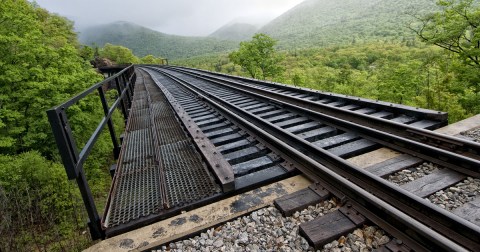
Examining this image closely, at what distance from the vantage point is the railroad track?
2.03m

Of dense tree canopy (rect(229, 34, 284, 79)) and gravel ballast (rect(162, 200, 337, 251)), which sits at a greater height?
dense tree canopy (rect(229, 34, 284, 79))

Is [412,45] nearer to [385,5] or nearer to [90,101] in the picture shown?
[90,101]

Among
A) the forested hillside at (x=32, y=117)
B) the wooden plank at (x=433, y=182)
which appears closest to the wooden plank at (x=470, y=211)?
the wooden plank at (x=433, y=182)

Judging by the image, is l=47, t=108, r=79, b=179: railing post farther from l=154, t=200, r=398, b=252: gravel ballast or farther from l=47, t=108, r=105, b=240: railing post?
l=154, t=200, r=398, b=252: gravel ballast

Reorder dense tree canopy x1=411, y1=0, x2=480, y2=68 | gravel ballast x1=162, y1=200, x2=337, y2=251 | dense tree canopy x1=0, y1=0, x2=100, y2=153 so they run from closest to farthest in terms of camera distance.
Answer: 1. gravel ballast x1=162, y1=200, x2=337, y2=251
2. dense tree canopy x1=0, y1=0, x2=100, y2=153
3. dense tree canopy x1=411, y1=0, x2=480, y2=68

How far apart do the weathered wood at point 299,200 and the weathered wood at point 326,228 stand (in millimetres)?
244

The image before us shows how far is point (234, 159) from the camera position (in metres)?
3.90

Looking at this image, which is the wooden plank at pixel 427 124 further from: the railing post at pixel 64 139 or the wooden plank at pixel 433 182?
the railing post at pixel 64 139

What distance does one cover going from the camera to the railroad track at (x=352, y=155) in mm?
2029

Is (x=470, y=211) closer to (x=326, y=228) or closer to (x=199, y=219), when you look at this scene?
(x=326, y=228)

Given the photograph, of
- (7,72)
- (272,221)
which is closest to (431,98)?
(272,221)

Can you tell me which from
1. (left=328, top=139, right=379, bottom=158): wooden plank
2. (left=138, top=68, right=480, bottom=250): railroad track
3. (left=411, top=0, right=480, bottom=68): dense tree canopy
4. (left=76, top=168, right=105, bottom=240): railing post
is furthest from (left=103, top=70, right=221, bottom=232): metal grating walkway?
(left=411, top=0, right=480, bottom=68): dense tree canopy

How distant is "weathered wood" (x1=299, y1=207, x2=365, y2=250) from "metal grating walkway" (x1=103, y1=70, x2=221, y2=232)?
1.15 meters

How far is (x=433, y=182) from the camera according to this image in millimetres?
2760
